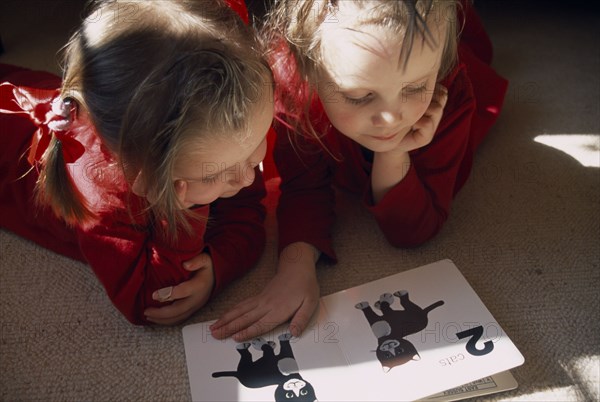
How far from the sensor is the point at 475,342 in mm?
837

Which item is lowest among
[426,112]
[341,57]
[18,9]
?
[18,9]

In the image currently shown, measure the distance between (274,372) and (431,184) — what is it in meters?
0.40

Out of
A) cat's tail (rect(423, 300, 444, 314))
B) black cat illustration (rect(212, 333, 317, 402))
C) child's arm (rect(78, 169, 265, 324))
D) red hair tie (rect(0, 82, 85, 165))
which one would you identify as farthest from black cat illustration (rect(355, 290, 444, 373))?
red hair tie (rect(0, 82, 85, 165))

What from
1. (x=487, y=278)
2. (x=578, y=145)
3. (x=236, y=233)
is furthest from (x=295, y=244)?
(x=578, y=145)

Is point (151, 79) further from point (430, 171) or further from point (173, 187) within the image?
point (430, 171)

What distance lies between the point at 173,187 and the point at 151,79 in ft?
0.46

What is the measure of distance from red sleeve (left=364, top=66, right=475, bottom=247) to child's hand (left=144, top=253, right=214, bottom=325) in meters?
0.28

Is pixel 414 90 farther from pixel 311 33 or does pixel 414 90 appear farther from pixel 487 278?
pixel 487 278

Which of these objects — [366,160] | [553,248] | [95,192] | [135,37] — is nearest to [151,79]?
[135,37]

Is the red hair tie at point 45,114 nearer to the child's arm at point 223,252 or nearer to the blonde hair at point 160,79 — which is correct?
the blonde hair at point 160,79

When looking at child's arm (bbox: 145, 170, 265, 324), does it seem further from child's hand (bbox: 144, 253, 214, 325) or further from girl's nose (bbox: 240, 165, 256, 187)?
girl's nose (bbox: 240, 165, 256, 187)

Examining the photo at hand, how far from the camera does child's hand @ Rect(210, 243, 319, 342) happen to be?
867 millimetres

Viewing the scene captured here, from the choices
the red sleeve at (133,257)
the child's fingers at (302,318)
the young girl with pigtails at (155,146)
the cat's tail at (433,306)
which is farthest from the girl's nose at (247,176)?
the cat's tail at (433,306)

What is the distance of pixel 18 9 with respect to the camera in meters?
1.61
